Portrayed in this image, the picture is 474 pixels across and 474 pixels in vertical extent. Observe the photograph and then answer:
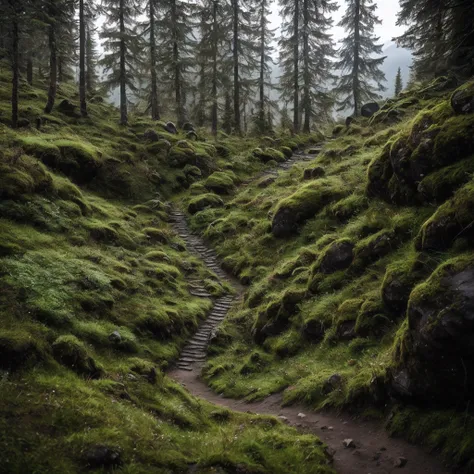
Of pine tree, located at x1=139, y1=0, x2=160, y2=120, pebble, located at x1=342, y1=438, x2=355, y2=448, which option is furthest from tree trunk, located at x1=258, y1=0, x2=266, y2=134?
pebble, located at x1=342, y1=438, x2=355, y2=448

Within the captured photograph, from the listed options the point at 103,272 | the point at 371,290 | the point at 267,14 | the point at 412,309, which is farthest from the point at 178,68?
the point at 412,309

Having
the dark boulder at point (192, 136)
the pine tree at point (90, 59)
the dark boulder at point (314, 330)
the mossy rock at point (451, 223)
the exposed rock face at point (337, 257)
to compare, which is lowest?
the dark boulder at point (314, 330)

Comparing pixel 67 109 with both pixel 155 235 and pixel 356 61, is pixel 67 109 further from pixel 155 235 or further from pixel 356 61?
pixel 356 61

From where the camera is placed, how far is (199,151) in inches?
1390

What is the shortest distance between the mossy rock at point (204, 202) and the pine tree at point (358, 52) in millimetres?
23669

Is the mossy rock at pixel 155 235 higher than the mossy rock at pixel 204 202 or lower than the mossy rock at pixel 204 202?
lower

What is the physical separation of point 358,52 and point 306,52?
19.7 feet

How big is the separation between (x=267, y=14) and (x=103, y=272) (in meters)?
44.8

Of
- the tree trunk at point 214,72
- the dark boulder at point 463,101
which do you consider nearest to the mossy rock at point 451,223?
the dark boulder at point 463,101

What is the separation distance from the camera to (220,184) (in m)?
31.2

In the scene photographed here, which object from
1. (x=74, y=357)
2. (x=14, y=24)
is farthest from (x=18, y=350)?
(x=14, y=24)

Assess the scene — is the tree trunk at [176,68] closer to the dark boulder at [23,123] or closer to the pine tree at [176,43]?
the pine tree at [176,43]

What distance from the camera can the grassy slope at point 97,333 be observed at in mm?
6320

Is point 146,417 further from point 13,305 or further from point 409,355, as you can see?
point 409,355
